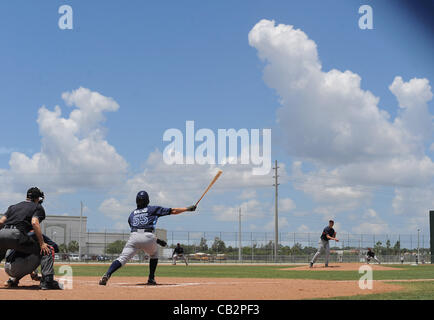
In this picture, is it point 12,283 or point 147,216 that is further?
point 147,216

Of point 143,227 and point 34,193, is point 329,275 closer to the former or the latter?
point 143,227

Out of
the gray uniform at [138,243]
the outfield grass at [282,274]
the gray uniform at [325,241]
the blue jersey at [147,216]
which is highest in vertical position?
the blue jersey at [147,216]

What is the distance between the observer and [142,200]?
980 centimetres

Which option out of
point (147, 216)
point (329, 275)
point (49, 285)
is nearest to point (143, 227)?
point (147, 216)

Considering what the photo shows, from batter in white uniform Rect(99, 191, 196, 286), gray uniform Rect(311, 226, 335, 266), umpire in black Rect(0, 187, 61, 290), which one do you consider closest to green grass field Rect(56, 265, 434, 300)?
gray uniform Rect(311, 226, 335, 266)

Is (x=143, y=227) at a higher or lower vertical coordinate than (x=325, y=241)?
higher

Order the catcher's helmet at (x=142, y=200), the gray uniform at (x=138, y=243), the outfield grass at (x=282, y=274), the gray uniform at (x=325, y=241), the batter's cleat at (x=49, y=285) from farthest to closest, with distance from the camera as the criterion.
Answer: the gray uniform at (x=325, y=241) < the outfield grass at (x=282, y=274) < the catcher's helmet at (x=142, y=200) < the gray uniform at (x=138, y=243) < the batter's cleat at (x=49, y=285)

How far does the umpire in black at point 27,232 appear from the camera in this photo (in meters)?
8.52

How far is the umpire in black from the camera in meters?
8.52

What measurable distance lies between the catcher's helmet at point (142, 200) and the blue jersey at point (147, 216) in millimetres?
104

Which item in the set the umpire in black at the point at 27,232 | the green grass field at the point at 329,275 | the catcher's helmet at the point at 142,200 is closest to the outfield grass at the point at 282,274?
the green grass field at the point at 329,275

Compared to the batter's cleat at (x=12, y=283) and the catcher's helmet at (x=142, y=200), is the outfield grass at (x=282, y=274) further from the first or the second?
the batter's cleat at (x=12, y=283)

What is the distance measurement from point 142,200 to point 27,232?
1990 mm
